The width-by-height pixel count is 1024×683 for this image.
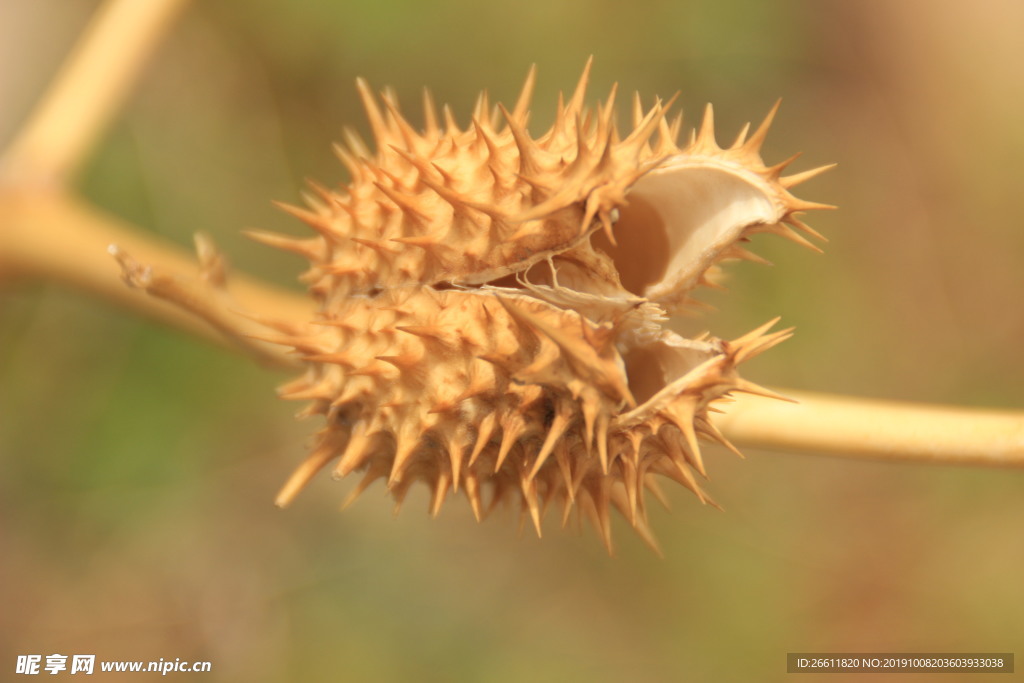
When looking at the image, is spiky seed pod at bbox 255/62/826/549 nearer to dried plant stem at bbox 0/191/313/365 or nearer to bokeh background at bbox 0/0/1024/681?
dried plant stem at bbox 0/191/313/365

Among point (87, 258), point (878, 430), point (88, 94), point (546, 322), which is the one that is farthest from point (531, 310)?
point (88, 94)

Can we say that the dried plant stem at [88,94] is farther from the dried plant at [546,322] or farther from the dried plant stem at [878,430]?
the dried plant stem at [878,430]

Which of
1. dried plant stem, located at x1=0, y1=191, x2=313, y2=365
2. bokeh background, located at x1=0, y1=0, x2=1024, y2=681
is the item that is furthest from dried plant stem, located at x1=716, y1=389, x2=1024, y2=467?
bokeh background, located at x1=0, y1=0, x2=1024, y2=681

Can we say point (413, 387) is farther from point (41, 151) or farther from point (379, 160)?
point (41, 151)

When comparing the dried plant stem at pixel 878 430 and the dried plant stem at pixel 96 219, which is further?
the dried plant stem at pixel 96 219

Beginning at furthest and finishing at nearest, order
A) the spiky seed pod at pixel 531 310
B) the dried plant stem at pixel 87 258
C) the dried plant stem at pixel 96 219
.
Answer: the dried plant stem at pixel 87 258, the dried plant stem at pixel 96 219, the spiky seed pod at pixel 531 310

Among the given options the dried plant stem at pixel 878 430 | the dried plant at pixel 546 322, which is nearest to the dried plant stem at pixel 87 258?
the dried plant at pixel 546 322

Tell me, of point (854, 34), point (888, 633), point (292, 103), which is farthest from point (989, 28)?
point (292, 103)
